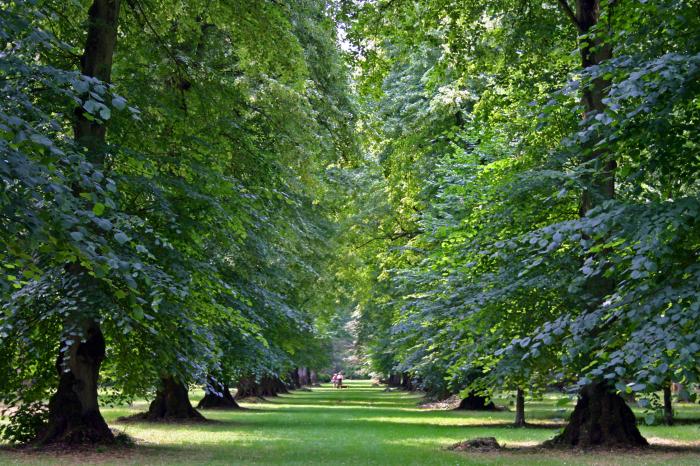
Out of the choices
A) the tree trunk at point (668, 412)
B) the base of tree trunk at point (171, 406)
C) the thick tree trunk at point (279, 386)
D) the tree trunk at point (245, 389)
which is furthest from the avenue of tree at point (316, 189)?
the thick tree trunk at point (279, 386)

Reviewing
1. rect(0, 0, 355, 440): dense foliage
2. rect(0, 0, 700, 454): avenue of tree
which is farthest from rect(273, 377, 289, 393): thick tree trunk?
rect(0, 0, 355, 440): dense foliage

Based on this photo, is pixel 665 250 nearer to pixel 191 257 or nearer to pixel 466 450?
pixel 191 257

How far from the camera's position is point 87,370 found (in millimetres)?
13461

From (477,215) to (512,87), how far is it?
3.53 metres

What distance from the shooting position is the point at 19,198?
515cm

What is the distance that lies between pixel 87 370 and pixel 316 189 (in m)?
6.79

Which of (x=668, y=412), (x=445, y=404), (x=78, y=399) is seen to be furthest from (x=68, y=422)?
(x=445, y=404)

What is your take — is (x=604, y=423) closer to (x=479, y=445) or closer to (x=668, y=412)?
(x=479, y=445)

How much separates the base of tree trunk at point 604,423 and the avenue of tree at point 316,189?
43mm

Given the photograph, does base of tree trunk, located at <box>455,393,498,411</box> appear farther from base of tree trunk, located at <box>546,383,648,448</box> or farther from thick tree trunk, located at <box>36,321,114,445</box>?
thick tree trunk, located at <box>36,321,114,445</box>

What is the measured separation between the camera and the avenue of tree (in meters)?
5.96

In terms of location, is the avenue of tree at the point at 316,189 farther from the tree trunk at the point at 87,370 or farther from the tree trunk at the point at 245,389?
the tree trunk at the point at 245,389

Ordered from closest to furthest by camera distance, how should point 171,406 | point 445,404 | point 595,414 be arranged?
point 595,414 < point 171,406 < point 445,404

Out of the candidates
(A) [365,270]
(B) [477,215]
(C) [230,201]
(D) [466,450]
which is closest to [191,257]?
(C) [230,201]
